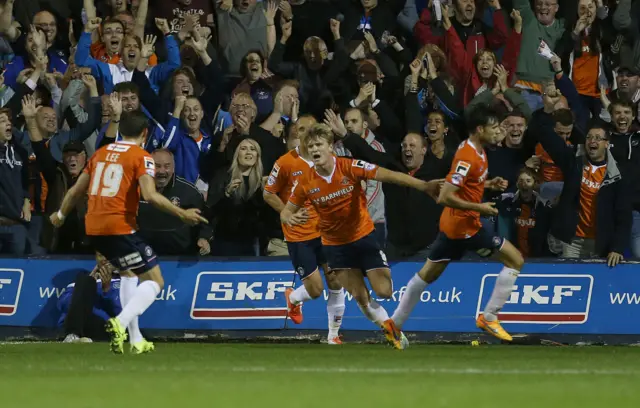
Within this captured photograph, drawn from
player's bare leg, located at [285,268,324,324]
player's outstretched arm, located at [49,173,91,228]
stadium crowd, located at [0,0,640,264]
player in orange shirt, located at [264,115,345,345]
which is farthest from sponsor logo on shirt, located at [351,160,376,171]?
player's outstretched arm, located at [49,173,91,228]

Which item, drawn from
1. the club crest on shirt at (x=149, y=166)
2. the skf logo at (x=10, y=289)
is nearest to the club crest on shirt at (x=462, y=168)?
the club crest on shirt at (x=149, y=166)

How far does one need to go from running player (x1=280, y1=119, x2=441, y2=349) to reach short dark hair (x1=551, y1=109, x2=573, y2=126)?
4.32 m

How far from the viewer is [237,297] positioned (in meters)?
16.3

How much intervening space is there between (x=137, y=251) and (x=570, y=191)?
604cm

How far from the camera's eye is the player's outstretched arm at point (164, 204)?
12.2 m

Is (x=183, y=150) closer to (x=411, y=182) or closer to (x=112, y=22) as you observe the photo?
(x=112, y=22)

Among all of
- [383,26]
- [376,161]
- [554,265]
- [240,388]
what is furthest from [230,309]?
[240,388]

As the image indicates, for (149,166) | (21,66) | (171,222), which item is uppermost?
(21,66)

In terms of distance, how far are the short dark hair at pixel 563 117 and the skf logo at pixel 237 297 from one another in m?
4.25

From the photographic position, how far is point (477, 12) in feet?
64.9

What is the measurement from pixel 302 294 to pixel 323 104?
144 inches

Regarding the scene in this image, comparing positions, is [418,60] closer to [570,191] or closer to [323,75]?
[323,75]

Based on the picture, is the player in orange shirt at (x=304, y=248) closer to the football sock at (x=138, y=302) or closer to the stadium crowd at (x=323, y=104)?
the stadium crowd at (x=323, y=104)

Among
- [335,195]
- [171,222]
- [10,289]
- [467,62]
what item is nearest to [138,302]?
[335,195]
